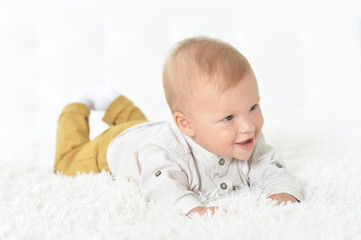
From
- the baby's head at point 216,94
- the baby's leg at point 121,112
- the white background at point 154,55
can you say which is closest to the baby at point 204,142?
the baby's head at point 216,94

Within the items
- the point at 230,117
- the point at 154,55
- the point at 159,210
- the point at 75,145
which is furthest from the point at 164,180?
the point at 154,55

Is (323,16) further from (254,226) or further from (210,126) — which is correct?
(254,226)

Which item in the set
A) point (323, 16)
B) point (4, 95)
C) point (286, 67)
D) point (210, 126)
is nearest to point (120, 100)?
point (210, 126)

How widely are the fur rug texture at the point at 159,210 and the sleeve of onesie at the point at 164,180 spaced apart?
27 mm

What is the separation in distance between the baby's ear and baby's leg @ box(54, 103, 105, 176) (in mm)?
293

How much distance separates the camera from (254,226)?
65cm

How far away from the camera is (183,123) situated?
2.85 feet

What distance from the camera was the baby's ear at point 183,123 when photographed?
0.86 meters

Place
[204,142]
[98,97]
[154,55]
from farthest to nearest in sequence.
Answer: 1. [154,55]
2. [98,97]
3. [204,142]

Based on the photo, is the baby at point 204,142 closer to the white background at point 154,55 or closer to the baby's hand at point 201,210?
the baby's hand at point 201,210

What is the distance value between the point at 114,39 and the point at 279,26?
0.72m

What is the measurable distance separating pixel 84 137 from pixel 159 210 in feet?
1.69

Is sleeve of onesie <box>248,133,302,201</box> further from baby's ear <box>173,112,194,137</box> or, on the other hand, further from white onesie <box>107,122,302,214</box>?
baby's ear <box>173,112,194,137</box>

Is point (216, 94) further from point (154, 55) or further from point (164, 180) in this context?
point (154, 55)
